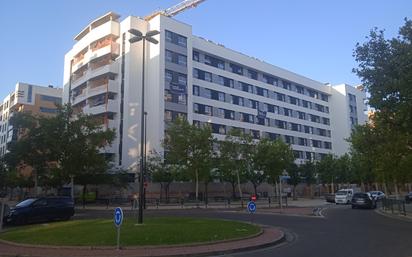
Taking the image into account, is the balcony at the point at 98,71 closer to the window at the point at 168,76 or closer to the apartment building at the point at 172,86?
the apartment building at the point at 172,86

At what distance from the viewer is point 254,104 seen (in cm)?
8431

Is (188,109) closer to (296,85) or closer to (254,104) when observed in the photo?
(254,104)

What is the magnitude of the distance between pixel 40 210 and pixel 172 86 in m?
42.7

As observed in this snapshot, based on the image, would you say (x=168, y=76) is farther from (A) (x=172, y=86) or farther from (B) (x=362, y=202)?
(B) (x=362, y=202)

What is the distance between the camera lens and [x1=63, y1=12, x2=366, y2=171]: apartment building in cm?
6600

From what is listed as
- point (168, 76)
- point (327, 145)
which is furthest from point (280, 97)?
point (168, 76)

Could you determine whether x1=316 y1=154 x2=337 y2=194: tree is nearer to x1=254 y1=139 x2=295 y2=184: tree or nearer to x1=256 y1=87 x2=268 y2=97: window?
x1=256 y1=87 x2=268 y2=97: window

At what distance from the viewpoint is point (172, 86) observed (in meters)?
66.8

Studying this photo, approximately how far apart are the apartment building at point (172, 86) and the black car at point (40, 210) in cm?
3700

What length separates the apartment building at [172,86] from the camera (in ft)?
217

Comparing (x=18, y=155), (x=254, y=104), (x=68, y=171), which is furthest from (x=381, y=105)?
(x=254, y=104)

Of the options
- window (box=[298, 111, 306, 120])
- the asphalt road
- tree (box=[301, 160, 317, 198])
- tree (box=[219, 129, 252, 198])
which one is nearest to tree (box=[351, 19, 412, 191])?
the asphalt road

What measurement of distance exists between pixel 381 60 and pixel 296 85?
7577cm

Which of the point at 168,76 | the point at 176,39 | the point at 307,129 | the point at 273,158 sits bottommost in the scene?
the point at 273,158
